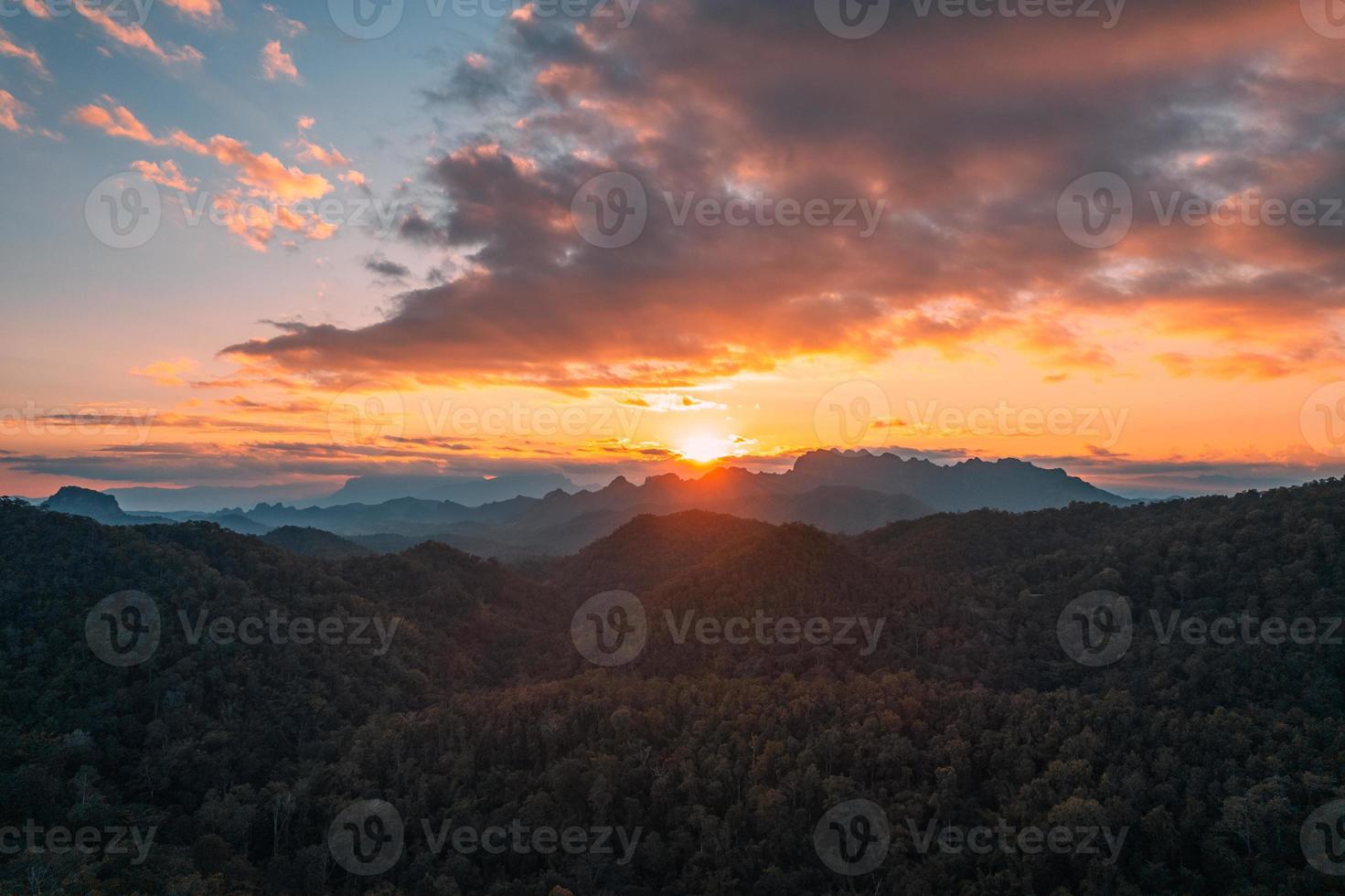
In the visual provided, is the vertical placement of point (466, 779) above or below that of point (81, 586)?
below

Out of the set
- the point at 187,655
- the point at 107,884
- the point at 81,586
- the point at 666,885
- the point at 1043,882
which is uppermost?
the point at 81,586

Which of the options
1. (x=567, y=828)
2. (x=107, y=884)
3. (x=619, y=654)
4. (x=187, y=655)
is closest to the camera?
(x=107, y=884)

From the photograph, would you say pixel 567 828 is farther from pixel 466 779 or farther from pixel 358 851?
pixel 358 851

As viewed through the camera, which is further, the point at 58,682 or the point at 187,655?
the point at 187,655

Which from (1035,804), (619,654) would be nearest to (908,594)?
(619,654)

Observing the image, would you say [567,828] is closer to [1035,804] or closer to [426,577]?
[1035,804]

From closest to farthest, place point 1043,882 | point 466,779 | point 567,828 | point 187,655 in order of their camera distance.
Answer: point 1043,882
point 567,828
point 466,779
point 187,655
